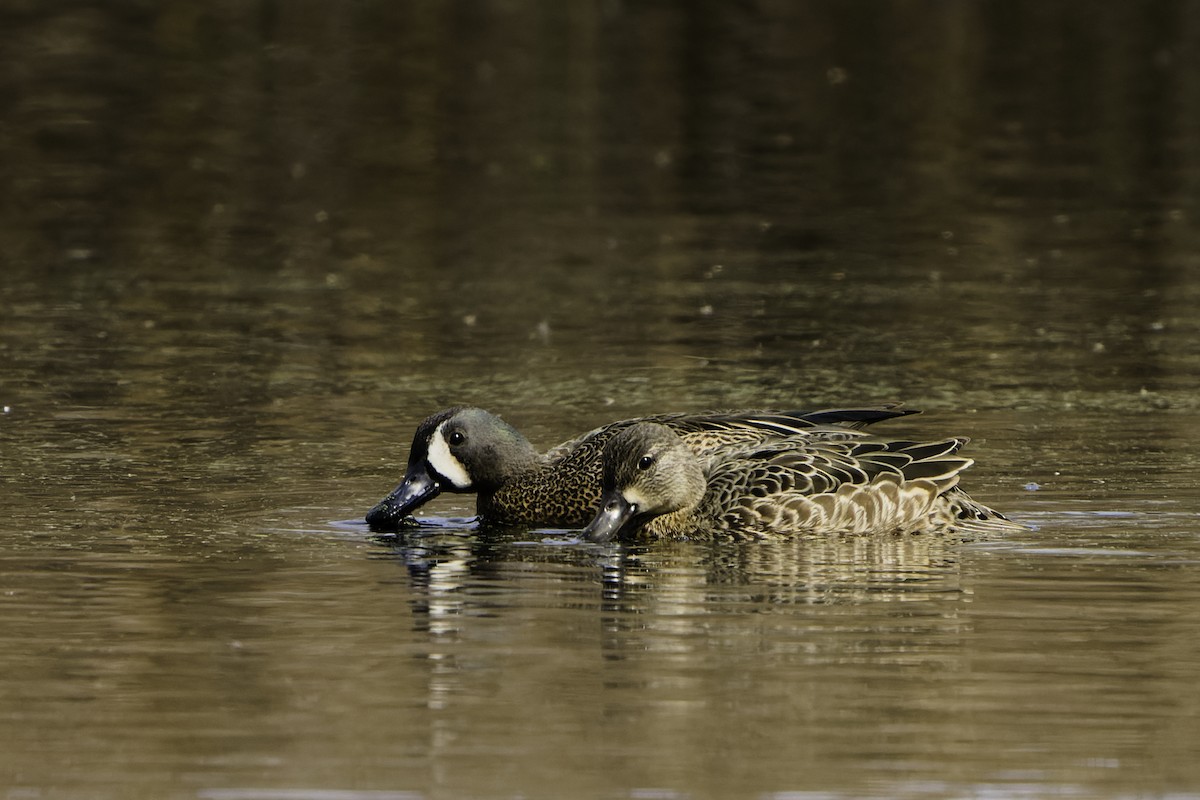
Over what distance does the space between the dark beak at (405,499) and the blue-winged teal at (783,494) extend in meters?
0.84

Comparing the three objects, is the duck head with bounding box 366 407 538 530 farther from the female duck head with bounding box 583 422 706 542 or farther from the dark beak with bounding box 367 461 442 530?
the female duck head with bounding box 583 422 706 542

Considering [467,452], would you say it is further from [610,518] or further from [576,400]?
[576,400]

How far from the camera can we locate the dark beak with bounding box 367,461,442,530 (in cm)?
1105

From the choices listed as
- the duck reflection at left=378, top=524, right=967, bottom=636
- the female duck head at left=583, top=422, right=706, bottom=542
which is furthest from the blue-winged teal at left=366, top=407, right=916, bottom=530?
the female duck head at left=583, top=422, right=706, bottom=542

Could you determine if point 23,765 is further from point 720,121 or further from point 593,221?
point 720,121

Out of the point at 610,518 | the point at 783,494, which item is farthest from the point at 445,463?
the point at 783,494

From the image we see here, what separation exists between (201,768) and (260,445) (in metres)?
6.01

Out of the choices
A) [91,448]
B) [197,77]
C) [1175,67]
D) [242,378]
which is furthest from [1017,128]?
[91,448]

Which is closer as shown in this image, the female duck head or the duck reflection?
the duck reflection

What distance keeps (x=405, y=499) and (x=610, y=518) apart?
3.20 feet

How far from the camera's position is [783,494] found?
1089cm

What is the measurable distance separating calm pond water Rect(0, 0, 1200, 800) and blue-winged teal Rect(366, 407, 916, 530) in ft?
0.92

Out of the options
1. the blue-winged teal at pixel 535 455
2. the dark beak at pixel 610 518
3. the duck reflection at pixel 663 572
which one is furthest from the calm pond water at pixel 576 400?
the blue-winged teal at pixel 535 455

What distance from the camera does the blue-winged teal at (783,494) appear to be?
1091 cm
